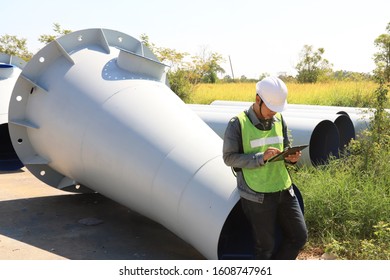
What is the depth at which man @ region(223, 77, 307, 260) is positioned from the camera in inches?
111

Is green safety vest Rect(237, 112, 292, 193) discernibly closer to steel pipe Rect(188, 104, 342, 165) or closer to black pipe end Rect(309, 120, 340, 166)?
steel pipe Rect(188, 104, 342, 165)

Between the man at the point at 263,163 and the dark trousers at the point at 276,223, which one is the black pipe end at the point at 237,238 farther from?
the man at the point at 263,163

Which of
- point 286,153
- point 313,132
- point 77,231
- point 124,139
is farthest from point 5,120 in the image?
point 286,153

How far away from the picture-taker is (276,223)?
3.15m

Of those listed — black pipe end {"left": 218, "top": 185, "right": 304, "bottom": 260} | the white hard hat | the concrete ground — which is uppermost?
the white hard hat

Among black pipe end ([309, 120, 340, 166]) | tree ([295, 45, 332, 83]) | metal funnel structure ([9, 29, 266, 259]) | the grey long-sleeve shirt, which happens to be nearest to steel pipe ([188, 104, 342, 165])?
black pipe end ([309, 120, 340, 166])

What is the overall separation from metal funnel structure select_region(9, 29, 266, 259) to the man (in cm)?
27

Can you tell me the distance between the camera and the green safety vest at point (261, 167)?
9.37 feet

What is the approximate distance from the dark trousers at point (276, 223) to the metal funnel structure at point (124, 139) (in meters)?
0.25

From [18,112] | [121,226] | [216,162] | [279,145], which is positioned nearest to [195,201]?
[216,162]

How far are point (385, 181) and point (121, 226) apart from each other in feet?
8.88

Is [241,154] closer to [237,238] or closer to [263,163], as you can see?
[263,163]

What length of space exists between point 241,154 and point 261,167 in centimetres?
16
